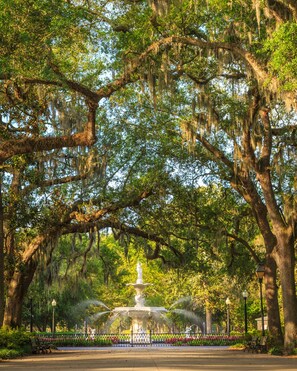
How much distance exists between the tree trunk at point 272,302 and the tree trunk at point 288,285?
2511 millimetres

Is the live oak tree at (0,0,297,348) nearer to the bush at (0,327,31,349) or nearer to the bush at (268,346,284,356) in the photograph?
the bush at (268,346,284,356)

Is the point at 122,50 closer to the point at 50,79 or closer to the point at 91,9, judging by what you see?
the point at 91,9

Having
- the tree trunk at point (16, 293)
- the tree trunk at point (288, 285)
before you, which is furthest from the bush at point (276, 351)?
the tree trunk at point (16, 293)

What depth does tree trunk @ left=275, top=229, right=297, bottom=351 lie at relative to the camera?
23.3 m

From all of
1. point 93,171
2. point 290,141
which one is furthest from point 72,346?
point 290,141

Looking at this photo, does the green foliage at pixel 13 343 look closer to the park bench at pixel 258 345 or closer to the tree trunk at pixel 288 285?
the park bench at pixel 258 345

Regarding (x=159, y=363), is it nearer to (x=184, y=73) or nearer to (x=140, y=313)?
(x=184, y=73)

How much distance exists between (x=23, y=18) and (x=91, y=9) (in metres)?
4.67

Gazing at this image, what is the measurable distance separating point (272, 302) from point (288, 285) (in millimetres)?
3485

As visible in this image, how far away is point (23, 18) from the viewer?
18281 mm

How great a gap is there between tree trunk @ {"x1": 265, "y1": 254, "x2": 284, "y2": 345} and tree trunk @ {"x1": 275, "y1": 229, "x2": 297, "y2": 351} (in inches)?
98.9

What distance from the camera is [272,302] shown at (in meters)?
27.1

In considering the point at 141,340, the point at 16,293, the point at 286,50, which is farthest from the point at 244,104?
the point at 141,340

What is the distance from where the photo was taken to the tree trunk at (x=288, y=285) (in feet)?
76.4
